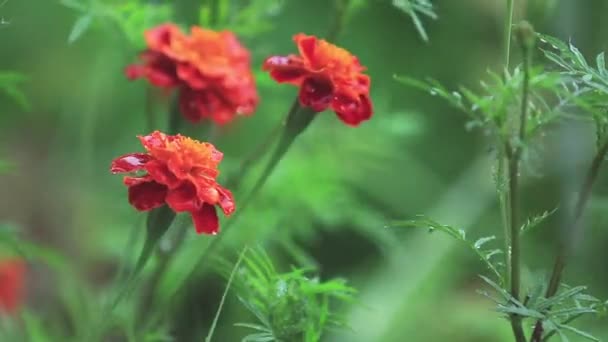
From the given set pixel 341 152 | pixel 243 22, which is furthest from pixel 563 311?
pixel 341 152

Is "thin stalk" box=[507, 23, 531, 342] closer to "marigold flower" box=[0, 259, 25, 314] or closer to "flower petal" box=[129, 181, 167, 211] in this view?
"flower petal" box=[129, 181, 167, 211]

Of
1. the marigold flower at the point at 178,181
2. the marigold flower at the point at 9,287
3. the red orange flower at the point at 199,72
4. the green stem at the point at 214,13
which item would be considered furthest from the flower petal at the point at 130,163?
the marigold flower at the point at 9,287

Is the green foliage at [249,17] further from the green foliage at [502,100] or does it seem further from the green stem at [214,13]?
the green foliage at [502,100]

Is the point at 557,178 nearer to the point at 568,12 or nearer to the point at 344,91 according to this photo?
the point at 568,12

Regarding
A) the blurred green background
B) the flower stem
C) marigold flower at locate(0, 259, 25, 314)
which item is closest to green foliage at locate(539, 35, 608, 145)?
the flower stem

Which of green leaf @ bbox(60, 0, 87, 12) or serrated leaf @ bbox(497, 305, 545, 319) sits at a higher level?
green leaf @ bbox(60, 0, 87, 12)

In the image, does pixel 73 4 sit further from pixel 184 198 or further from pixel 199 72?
pixel 184 198
